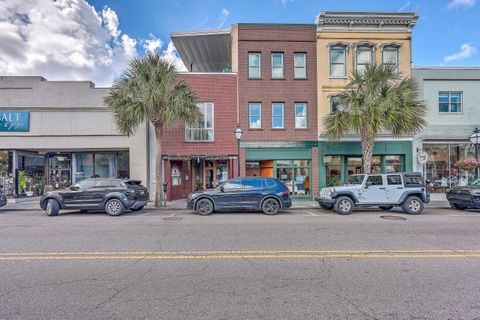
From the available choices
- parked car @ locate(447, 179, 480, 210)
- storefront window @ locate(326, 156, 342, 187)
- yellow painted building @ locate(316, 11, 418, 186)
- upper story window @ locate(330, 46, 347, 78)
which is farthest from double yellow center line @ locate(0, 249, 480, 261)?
upper story window @ locate(330, 46, 347, 78)

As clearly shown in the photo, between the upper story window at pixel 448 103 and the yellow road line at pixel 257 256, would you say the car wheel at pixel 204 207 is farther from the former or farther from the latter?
the upper story window at pixel 448 103

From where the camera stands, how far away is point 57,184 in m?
18.7

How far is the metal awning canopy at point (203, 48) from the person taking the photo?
17969 millimetres

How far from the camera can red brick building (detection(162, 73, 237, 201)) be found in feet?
55.4

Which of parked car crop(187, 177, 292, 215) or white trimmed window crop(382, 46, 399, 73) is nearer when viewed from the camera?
parked car crop(187, 177, 292, 215)

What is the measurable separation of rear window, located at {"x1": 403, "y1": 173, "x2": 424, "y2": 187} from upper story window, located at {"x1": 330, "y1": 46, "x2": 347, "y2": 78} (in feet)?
28.8

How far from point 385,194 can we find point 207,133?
35.5ft

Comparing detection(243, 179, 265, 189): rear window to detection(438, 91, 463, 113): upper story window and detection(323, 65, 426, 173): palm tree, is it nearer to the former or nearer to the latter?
detection(323, 65, 426, 173): palm tree

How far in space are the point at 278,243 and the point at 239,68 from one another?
13560mm

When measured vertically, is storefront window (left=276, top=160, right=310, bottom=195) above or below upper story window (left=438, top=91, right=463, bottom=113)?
below

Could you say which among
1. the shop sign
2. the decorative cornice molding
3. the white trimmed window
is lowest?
the shop sign

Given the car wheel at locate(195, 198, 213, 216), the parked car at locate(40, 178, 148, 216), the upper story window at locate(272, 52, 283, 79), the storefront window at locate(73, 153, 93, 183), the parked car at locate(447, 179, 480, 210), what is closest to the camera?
the car wheel at locate(195, 198, 213, 216)

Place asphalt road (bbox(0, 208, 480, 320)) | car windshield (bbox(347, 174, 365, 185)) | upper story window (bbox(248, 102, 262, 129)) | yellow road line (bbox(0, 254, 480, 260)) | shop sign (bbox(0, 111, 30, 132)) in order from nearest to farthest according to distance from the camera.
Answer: asphalt road (bbox(0, 208, 480, 320)) → yellow road line (bbox(0, 254, 480, 260)) → car windshield (bbox(347, 174, 365, 185)) → shop sign (bbox(0, 111, 30, 132)) → upper story window (bbox(248, 102, 262, 129))

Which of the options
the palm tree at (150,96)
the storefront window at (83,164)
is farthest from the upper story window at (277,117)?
the storefront window at (83,164)
